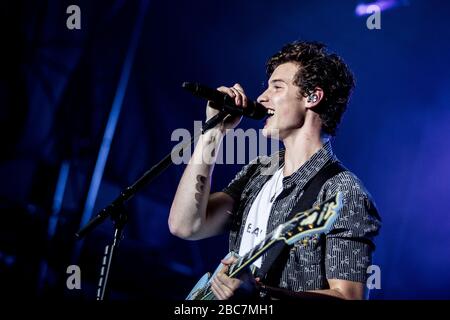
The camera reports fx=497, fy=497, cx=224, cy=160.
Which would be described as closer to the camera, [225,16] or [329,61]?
[329,61]

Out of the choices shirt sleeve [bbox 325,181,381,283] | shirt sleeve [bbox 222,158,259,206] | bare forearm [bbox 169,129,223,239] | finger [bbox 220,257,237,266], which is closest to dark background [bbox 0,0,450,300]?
shirt sleeve [bbox 222,158,259,206]

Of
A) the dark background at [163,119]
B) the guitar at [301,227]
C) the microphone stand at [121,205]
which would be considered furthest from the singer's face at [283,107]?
the dark background at [163,119]

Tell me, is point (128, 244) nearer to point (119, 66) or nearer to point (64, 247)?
point (64, 247)

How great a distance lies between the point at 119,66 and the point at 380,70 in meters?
2.03

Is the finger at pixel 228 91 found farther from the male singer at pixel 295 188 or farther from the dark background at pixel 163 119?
the dark background at pixel 163 119

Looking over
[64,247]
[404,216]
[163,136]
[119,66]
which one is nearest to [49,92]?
[119,66]

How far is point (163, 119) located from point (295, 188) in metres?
2.18

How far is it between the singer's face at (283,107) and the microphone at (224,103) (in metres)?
0.26

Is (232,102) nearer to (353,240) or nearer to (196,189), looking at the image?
(196,189)

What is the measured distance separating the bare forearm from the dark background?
151 cm

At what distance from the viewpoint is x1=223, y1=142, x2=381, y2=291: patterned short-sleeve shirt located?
1.78m

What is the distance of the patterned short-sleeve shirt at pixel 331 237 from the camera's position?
178 cm

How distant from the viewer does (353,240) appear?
180 cm

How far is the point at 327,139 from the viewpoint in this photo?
235 cm
